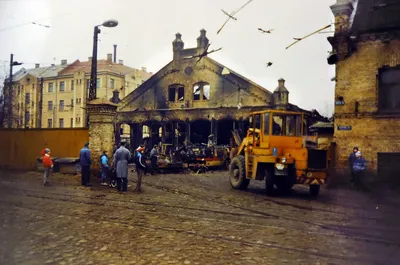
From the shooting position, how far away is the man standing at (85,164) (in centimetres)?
1206

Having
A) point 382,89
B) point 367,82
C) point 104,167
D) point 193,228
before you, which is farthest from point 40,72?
point 382,89

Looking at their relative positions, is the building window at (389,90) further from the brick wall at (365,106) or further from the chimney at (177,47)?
the chimney at (177,47)

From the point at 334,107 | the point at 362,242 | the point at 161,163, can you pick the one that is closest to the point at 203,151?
the point at 161,163

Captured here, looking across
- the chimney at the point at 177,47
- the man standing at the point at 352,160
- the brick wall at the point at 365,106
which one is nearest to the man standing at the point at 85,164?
the brick wall at the point at 365,106

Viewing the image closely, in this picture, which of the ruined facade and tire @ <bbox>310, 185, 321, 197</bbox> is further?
the ruined facade

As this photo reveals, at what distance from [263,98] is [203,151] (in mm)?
7844

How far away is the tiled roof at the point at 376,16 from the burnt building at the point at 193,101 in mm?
13653

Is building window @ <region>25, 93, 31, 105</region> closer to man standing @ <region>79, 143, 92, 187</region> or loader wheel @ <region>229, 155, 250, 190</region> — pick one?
man standing @ <region>79, 143, 92, 187</region>

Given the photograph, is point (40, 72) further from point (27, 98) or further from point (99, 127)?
point (99, 127)

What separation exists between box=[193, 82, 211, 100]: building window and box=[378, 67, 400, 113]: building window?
60.0 feet

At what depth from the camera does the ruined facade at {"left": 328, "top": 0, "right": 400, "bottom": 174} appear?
12000 millimetres

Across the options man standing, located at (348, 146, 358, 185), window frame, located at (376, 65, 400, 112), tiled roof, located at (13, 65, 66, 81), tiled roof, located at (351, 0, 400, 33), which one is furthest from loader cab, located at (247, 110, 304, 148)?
tiled roof, located at (13, 65, 66, 81)

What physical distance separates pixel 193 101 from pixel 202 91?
44.4 inches

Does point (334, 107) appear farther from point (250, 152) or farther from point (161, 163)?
point (161, 163)
